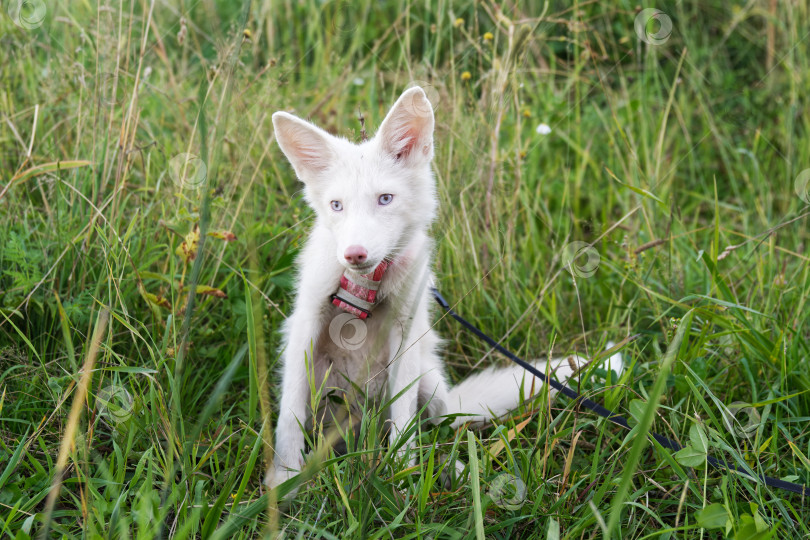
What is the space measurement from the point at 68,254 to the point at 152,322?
457mm

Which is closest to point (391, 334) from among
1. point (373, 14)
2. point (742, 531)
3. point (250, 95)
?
point (742, 531)

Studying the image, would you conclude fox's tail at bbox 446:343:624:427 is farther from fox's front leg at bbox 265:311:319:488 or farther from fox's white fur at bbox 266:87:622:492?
fox's front leg at bbox 265:311:319:488

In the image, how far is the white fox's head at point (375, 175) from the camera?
2.03 meters

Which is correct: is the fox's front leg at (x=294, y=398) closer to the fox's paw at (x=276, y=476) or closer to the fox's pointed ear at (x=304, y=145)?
the fox's paw at (x=276, y=476)

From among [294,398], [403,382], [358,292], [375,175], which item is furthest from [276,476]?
[375,175]

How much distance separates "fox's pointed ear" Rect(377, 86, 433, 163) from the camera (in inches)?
81.4

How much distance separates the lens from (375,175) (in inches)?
83.7

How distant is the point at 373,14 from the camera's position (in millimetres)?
4938

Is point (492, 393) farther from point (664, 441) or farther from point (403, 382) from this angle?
point (664, 441)

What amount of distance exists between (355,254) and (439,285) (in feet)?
3.80

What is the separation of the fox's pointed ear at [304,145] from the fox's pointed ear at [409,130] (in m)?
0.21

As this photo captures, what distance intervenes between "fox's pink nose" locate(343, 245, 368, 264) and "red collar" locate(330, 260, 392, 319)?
31cm

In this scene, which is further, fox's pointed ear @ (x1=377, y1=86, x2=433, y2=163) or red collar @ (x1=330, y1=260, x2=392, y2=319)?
red collar @ (x1=330, y1=260, x2=392, y2=319)

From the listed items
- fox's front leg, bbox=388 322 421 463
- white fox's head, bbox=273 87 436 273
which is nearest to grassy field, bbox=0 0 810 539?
fox's front leg, bbox=388 322 421 463
